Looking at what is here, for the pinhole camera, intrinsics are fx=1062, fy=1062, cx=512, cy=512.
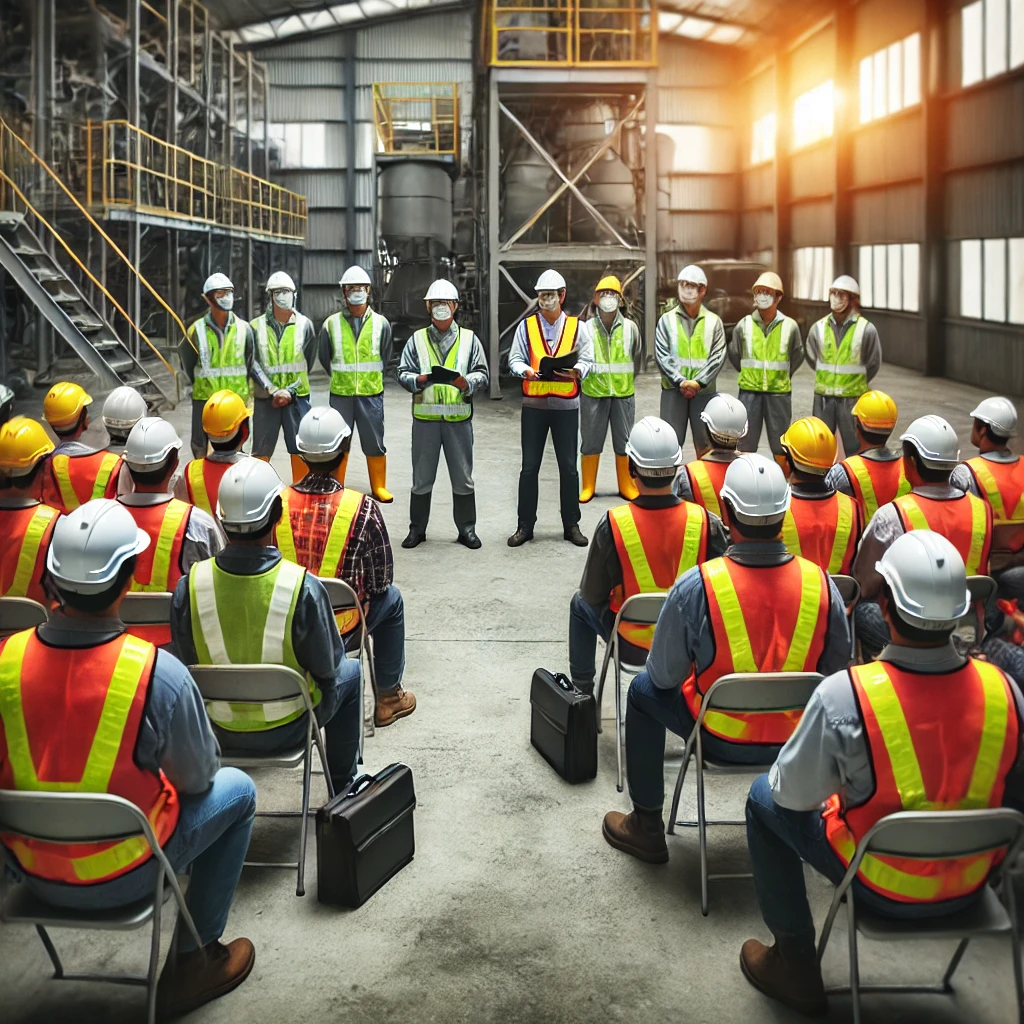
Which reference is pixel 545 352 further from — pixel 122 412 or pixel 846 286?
pixel 122 412

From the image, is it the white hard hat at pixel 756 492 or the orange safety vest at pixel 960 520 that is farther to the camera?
the orange safety vest at pixel 960 520

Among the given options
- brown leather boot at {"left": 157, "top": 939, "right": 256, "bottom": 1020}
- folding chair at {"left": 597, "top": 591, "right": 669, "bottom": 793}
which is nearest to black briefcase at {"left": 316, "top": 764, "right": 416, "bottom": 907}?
brown leather boot at {"left": 157, "top": 939, "right": 256, "bottom": 1020}

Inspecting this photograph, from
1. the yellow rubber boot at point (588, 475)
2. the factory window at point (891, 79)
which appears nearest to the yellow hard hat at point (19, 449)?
the yellow rubber boot at point (588, 475)

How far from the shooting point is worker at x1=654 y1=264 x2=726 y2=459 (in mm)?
9562

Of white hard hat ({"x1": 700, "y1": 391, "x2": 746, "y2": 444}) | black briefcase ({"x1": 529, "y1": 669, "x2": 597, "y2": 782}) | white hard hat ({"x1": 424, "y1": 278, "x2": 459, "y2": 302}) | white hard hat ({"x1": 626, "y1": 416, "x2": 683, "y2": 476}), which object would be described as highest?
white hard hat ({"x1": 424, "y1": 278, "x2": 459, "y2": 302})

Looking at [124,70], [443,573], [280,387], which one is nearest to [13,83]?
[124,70]

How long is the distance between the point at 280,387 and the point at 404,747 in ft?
17.7

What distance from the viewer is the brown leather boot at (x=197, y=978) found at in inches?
126

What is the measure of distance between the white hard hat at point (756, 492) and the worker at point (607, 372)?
570 centimetres

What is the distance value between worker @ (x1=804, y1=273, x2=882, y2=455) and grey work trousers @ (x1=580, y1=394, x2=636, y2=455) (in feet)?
5.72

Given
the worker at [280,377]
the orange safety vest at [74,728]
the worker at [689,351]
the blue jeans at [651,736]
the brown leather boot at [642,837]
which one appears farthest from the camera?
the worker at [280,377]

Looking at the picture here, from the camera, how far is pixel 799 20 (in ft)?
85.3

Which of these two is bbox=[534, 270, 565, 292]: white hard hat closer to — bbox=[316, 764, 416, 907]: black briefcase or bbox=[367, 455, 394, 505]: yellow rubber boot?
bbox=[367, 455, 394, 505]: yellow rubber boot

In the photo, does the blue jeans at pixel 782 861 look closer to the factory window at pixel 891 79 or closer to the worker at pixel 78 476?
the worker at pixel 78 476
